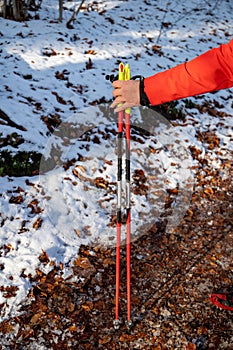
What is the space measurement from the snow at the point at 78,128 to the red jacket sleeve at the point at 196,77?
97.6 inches

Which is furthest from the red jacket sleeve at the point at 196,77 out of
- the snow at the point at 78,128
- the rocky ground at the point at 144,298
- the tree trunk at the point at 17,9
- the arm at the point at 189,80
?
the tree trunk at the point at 17,9

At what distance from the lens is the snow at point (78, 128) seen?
13.5 feet

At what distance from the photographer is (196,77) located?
2291 mm

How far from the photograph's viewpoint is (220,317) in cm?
350

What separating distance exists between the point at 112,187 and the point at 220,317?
8.09 feet

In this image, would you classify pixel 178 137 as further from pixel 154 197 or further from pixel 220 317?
pixel 220 317

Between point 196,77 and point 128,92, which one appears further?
point 128,92

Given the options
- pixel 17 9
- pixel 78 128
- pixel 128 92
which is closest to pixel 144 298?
pixel 128 92

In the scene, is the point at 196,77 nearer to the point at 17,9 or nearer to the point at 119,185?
the point at 119,185

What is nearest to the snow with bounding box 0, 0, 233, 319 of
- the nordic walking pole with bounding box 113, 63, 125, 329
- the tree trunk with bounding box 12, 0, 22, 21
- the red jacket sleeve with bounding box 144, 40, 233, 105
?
the tree trunk with bounding box 12, 0, 22, 21

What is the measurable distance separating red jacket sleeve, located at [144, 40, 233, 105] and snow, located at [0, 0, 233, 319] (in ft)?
8.13

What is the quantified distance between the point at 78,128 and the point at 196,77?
3.82 meters

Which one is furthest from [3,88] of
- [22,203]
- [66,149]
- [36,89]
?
[22,203]

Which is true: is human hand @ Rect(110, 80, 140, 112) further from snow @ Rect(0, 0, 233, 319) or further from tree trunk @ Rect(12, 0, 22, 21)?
tree trunk @ Rect(12, 0, 22, 21)
